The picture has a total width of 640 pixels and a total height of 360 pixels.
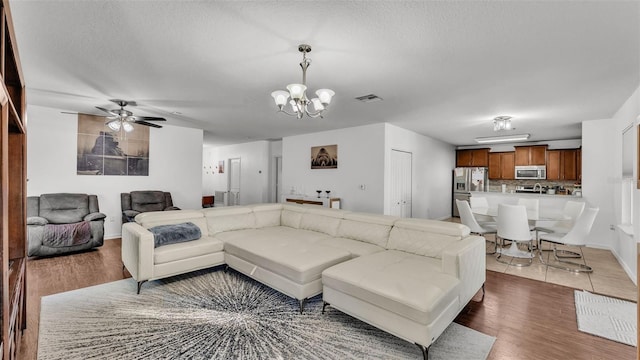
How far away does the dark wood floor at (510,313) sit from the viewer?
209 centimetres

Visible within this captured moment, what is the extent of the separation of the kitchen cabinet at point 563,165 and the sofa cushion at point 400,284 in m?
6.81

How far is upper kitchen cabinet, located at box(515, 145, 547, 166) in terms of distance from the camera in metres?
7.45

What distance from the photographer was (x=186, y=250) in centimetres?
326

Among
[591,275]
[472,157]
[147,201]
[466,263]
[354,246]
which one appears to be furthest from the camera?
[472,157]

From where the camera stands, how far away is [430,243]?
2918 millimetres

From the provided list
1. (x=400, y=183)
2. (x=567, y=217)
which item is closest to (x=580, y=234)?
(x=567, y=217)

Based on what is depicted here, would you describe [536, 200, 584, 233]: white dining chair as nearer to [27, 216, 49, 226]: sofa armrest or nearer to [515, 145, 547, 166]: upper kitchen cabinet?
[515, 145, 547, 166]: upper kitchen cabinet

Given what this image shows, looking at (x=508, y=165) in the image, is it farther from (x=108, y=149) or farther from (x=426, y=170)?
(x=108, y=149)

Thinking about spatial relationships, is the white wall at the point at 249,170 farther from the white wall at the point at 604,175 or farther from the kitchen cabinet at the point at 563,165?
the kitchen cabinet at the point at 563,165

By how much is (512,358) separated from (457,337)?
0.37 meters

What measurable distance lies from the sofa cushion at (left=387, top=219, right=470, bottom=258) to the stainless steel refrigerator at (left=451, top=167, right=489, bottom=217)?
6.17m

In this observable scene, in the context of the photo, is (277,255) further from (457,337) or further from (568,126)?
(568,126)

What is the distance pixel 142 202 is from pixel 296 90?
481 cm

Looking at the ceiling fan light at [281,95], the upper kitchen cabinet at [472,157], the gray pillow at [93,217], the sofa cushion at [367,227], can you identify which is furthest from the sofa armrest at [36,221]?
the upper kitchen cabinet at [472,157]
